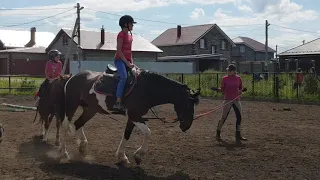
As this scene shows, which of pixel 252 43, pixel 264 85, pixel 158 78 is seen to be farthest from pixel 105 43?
pixel 252 43

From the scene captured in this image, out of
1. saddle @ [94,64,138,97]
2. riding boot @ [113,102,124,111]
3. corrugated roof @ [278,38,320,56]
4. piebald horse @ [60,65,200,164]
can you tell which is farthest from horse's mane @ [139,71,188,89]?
corrugated roof @ [278,38,320,56]

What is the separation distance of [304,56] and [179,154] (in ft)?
91.5

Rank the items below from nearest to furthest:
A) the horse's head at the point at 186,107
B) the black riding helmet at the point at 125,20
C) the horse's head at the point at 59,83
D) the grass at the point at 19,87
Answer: the horse's head at the point at 186,107 < the black riding helmet at the point at 125,20 < the horse's head at the point at 59,83 < the grass at the point at 19,87

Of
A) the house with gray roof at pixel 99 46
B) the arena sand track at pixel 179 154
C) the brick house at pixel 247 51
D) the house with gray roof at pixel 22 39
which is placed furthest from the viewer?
the brick house at pixel 247 51

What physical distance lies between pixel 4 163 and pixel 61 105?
1752mm

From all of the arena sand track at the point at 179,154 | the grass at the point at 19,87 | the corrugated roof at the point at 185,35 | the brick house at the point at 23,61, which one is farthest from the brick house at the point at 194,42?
the arena sand track at the point at 179,154

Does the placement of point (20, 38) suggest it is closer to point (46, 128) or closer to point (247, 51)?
point (247, 51)

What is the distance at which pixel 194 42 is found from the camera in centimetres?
6184

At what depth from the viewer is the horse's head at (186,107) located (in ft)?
23.2

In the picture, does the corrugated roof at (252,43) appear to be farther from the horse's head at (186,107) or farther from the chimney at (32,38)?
the horse's head at (186,107)

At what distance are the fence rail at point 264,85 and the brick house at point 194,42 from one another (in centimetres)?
3388

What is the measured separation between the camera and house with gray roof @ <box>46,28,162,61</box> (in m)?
53.2

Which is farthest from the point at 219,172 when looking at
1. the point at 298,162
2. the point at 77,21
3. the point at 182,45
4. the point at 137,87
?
the point at 182,45

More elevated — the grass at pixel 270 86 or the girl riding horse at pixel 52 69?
the girl riding horse at pixel 52 69
